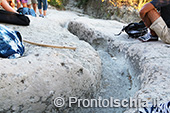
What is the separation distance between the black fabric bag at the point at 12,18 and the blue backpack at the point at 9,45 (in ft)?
2.62

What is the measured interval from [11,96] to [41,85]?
0.80 feet

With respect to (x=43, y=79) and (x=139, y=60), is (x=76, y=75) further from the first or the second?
(x=139, y=60)

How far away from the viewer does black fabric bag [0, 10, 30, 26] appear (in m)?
2.28

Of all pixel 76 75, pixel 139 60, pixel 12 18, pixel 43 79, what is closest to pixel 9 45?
pixel 43 79

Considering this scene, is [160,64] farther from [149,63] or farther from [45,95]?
[45,95]

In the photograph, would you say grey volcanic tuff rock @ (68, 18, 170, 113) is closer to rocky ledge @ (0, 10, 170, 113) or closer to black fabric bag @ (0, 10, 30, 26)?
rocky ledge @ (0, 10, 170, 113)

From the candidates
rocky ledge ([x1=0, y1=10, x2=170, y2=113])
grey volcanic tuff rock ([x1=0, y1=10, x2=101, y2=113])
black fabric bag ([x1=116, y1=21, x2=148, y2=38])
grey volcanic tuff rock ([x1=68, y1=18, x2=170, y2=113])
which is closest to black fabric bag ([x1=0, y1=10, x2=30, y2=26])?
rocky ledge ([x1=0, y1=10, x2=170, y2=113])

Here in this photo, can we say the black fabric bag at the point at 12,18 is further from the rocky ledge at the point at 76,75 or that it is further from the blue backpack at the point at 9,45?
the blue backpack at the point at 9,45

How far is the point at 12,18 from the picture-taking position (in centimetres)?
235

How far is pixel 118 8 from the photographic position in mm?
7387

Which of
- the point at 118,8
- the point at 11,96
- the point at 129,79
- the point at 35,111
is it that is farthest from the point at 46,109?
the point at 118,8

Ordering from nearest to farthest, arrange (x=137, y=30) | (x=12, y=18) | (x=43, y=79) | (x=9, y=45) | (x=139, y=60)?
(x=43, y=79), (x=9, y=45), (x=139, y=60), (x=12, y=18), (x=137, y=30)

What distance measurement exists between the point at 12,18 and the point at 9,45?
3.32ft

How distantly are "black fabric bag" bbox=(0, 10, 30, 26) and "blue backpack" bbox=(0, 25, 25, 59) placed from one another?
0.80 metres
